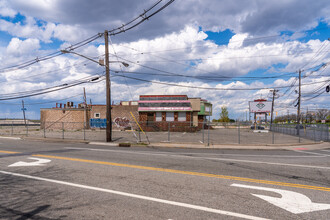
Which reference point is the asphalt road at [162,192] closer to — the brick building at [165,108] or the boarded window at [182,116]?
the brick building at [165,108]

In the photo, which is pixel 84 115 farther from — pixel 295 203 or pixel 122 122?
pixel 295 203

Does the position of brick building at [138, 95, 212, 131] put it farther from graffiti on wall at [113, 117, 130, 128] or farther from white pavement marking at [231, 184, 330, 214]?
white pavement marking at [231, 184, 330, 214]

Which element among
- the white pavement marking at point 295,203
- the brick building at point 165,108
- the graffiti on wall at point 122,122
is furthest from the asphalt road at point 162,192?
the brick building at point 165,108

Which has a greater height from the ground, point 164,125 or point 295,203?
point 164,125

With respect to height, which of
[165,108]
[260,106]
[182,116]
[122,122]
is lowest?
[122,122]

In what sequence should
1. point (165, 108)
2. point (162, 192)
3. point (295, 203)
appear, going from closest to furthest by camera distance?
point (295, 203) < point (162, 192) < point (165, 108)

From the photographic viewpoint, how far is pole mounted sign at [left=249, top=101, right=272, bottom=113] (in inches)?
2092

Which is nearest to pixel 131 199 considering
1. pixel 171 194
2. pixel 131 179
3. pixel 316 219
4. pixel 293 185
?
pixel 171 194

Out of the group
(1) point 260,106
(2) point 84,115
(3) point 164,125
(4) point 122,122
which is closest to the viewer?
(4) point 122,122

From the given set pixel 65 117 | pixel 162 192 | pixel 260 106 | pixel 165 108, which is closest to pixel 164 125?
pixel 165 108

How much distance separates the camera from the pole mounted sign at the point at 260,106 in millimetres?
53141

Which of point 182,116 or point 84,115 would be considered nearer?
point 182,116

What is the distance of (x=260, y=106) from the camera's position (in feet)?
176

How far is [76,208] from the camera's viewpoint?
5.14 metres
